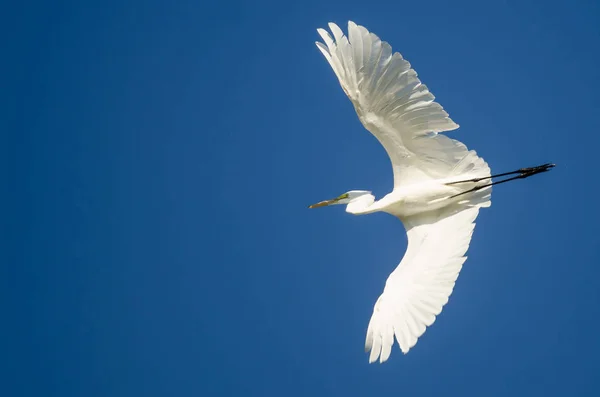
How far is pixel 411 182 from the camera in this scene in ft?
40.0

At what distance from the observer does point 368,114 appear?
11.3 metres

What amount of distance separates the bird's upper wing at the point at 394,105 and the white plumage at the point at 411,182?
1cm

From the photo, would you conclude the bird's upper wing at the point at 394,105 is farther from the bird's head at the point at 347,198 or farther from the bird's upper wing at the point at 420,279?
the bird's head at the point at 347,198

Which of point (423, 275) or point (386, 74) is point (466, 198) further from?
point (386, 74)

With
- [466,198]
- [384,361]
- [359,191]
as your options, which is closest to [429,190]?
[466,198]

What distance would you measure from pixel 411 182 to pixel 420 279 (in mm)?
1243

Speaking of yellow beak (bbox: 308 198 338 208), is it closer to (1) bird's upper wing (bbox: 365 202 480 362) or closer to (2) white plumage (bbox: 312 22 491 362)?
(2) white plumage (bbox: 312 22 491 362)

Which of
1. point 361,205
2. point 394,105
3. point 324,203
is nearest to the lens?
point 394,105

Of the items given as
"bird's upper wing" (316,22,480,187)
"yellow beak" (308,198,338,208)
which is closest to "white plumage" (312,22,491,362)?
"bird's upper wing" (316,22,480,187)

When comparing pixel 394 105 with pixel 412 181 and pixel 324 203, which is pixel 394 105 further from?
pixel 324 203

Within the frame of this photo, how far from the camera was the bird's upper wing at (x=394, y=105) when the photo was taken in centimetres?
1057

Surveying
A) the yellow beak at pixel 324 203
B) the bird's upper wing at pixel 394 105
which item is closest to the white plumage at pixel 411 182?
the bird's upper wing at pixel 394 105

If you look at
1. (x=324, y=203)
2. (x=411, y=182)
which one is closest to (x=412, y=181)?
(x=411, y=182)

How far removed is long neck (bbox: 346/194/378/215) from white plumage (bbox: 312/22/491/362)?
1cm
